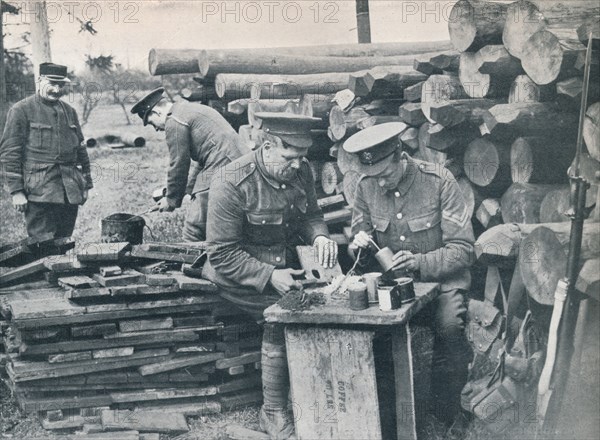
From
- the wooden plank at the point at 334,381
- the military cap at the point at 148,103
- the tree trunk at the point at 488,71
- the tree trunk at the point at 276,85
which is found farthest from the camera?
the tree trunk at the point at 276,85

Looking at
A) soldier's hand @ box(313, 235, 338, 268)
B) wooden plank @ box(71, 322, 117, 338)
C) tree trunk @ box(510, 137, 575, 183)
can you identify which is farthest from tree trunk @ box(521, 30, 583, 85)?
wooden plank @ box(71, 322, 117, 338)

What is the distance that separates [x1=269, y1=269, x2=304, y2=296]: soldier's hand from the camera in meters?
4.93

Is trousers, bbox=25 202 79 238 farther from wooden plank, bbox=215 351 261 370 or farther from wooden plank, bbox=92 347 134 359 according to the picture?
wooden plank, bbox=215 351 261 370

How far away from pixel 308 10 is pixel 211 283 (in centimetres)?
402

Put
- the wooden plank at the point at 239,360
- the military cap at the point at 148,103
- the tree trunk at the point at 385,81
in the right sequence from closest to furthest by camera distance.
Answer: the wooden plank at the point at 239,360 < the military cap at the point at 148,103 < the tree trunk at the point at 385,81

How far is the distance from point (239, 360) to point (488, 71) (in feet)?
9.85

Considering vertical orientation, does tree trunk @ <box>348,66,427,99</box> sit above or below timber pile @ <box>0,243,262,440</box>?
above

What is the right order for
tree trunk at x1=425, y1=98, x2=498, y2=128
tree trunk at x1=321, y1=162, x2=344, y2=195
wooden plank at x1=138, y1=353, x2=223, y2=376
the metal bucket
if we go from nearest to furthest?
1. wooden plank at x1=138, y1=353, x2=223, y2=376
2. tree trunk at x1=425, y1=98, x2=498, y2=128
3. the metal bucket
4. tree trunk at x1=321, y1=162, x2=344, y2=195

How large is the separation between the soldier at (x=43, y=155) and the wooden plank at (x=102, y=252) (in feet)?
5.85

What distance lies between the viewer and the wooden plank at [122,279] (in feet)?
17.2

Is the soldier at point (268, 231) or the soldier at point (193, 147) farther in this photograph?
the soldier at point (193, 147)

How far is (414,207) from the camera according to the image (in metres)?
5.26

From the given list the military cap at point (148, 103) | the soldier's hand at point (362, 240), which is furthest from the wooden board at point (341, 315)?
the military cap at point (148, 103)

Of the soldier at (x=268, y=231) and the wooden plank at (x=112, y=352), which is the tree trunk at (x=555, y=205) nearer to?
Result: the soldier at (x=268, y=231)
